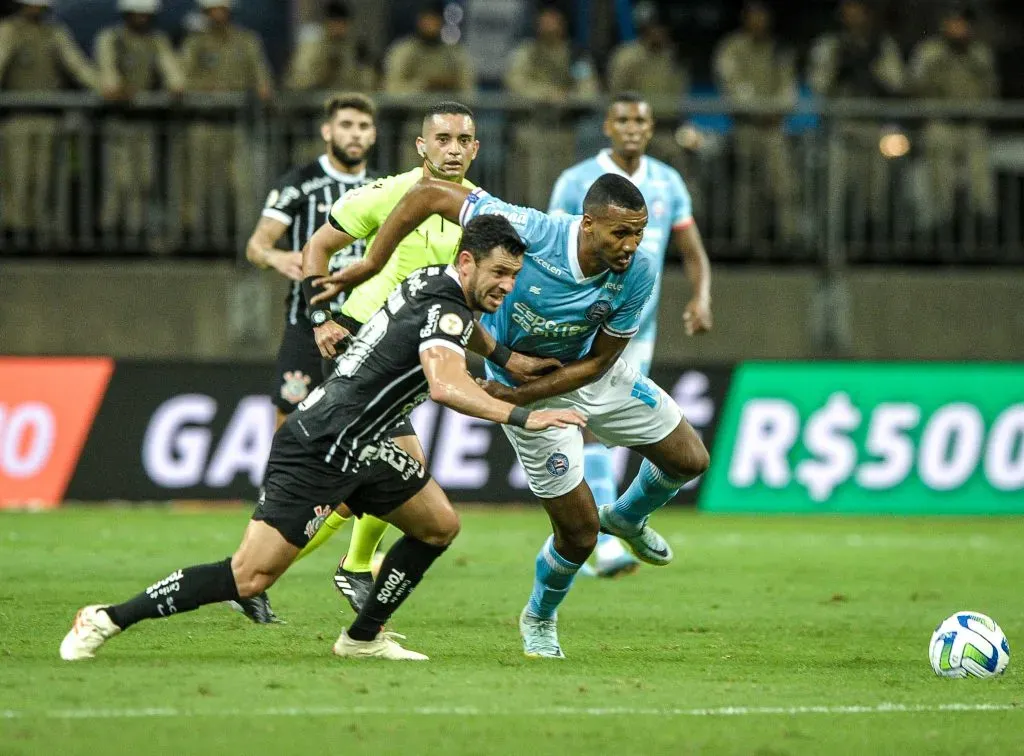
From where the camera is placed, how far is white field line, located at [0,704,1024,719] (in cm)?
631

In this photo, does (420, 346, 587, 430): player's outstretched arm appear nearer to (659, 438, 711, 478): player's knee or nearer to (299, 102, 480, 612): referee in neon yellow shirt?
(299, 102, 480, 612): referee in neon yellow shirt

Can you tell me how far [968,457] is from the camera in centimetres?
1600

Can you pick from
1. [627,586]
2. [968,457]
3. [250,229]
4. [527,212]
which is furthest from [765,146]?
[527,212]

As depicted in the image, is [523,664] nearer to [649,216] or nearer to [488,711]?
[488,711]

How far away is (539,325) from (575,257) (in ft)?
1.28

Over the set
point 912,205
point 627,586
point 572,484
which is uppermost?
point 912,205

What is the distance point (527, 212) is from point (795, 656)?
2458 mm

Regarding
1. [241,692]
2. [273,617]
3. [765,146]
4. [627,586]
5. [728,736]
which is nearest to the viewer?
[728,736]

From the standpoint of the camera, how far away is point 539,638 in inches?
323

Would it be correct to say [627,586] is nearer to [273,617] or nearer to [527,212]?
[273,617]

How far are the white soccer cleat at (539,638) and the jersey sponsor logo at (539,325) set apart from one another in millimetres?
1325

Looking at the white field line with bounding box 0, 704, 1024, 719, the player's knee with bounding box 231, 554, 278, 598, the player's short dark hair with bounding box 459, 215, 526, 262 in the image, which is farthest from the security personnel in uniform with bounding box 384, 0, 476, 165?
the white field line with bounding box 0, 704, 1024, 719

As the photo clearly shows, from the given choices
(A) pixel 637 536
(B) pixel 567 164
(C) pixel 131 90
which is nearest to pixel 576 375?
(A) pixel 637 536

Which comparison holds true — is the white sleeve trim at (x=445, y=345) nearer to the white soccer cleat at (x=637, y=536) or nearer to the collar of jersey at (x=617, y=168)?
the white soccer cleat at (x=637, y=536)
